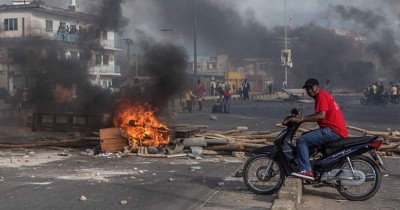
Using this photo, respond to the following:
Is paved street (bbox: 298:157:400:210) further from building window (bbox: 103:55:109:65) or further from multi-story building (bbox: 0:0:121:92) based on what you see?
building window (bbox: 103:55:109:65)

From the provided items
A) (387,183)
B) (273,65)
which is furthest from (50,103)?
(273,65)

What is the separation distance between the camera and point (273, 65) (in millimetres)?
53938

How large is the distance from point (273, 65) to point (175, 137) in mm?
43644

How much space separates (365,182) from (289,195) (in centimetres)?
Result: 113

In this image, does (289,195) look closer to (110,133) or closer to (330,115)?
(330,115)

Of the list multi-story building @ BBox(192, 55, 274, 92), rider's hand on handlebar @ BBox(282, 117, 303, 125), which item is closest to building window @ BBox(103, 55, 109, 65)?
rider's hand on handlebar @ BBox(282, 117, 303, 125)

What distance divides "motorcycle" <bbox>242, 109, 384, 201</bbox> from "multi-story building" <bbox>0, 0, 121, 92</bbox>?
37.0 feet

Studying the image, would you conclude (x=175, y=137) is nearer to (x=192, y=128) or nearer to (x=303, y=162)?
(x=192, y=128)

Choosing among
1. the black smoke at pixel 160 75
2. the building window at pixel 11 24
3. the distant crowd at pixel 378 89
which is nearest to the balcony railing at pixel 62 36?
the building window at pixel 11 24

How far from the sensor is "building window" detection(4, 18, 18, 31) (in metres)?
17.9

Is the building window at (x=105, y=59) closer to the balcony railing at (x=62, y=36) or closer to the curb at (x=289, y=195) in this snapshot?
the balcony railing at (x=62, y=36)

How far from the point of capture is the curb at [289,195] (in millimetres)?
5641

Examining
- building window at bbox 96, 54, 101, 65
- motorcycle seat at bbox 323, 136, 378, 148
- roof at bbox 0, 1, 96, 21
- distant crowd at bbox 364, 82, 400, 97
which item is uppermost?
roof at bbox 0, 1, 96, 21

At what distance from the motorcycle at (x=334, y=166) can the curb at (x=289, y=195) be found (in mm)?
143
